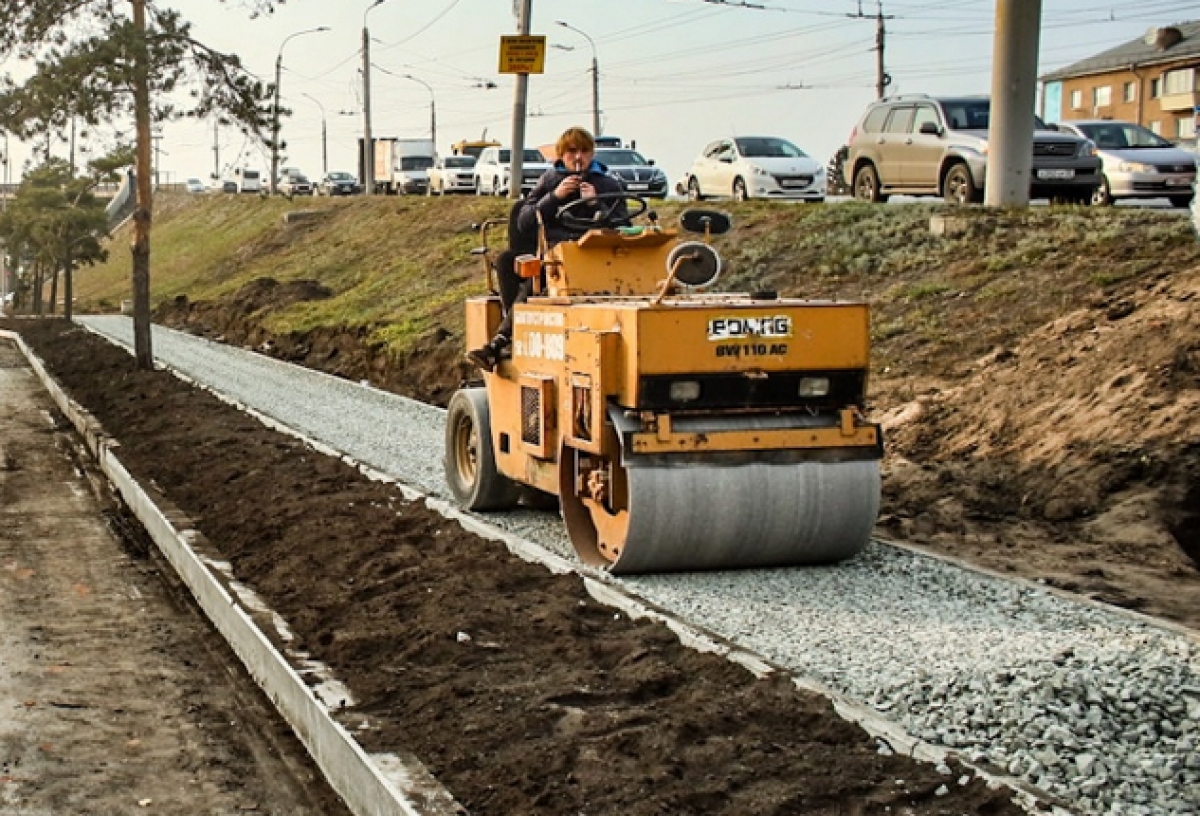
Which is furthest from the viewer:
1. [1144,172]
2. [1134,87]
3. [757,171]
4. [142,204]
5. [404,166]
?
[1134,87]

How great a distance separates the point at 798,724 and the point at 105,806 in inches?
107

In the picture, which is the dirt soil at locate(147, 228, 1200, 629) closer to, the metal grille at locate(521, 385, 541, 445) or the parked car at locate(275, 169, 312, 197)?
the metal grille at locate(521, 385, 541, 445)

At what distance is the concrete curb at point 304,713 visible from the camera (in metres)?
6.17

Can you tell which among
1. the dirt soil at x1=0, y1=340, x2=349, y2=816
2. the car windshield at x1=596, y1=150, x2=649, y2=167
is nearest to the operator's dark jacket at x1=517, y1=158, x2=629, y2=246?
the dirt soil at x1=0, y1=340, x2=349, y2=816

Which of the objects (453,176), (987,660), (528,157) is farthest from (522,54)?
(987,660)

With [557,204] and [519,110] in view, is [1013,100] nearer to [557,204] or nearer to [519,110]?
[557,204]

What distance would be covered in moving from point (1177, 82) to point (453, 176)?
118ft

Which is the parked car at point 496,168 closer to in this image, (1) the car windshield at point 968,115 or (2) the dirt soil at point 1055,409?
(1) the car windshield at point 968,115

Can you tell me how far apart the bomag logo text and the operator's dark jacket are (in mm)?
1784

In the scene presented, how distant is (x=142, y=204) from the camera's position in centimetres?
2608

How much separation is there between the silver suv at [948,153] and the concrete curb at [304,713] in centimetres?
1487

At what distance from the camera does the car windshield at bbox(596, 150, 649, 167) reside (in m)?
43.6

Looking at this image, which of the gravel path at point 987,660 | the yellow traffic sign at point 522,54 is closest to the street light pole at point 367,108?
the yellow traffic sign at point 522,54

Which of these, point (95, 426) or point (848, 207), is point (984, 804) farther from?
point (848, 207)
